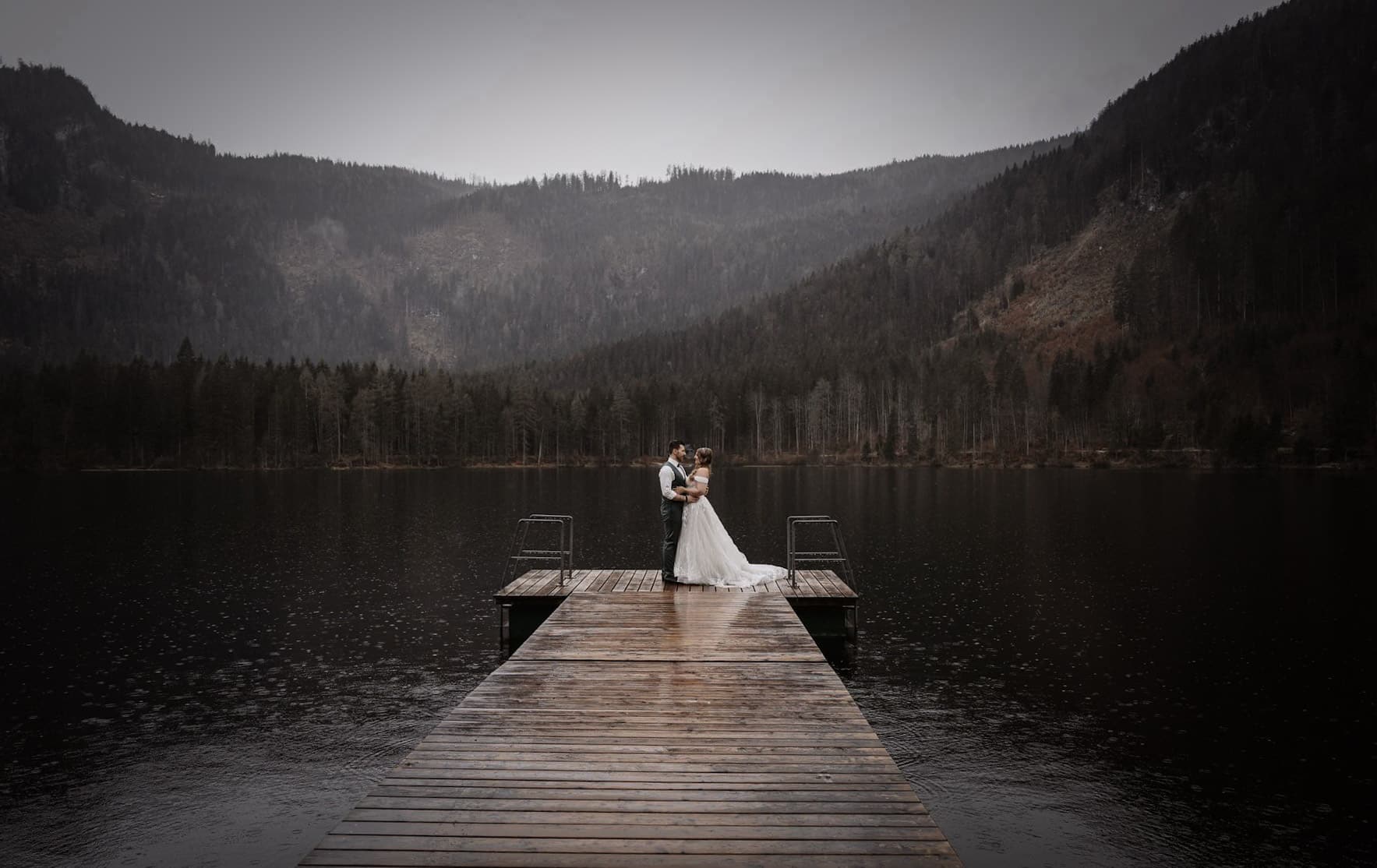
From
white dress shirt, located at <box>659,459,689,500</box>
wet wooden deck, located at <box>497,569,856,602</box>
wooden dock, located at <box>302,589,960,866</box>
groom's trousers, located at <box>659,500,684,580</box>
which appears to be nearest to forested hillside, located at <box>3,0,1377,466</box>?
wet wooden deck, located at <box>497,569,856,602</box>

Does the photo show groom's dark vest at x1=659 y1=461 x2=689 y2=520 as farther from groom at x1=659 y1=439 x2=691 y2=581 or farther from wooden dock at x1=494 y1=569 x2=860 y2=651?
wooden dock at x1=494 y1=569 x2=860 y2=651

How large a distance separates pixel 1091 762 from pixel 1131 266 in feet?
597

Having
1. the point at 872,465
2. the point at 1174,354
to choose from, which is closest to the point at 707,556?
the point at 872,465

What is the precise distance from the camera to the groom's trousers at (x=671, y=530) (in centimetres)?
1977

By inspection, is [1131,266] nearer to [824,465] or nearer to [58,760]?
[824,465]

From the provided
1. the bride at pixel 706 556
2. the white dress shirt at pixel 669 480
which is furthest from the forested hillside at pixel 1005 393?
the white dress shirt at pixel 669 480

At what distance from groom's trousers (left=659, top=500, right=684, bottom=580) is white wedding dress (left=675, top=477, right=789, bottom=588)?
12 centimetres

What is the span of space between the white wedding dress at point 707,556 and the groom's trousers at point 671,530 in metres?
0.12

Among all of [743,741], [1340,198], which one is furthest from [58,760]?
[1340,198]

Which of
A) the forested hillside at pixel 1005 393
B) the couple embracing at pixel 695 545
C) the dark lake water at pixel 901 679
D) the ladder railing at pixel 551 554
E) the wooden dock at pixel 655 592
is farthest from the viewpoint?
the forested hillside at pixel 1005 393

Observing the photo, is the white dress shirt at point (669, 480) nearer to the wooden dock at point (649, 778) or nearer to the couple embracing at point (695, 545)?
the couple embracing at point (695, 545)

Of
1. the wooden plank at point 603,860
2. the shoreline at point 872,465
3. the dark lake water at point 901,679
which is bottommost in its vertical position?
the dark lake water at point 901,679

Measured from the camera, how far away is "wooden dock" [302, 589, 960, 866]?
631 cm

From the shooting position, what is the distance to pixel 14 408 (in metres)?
136
